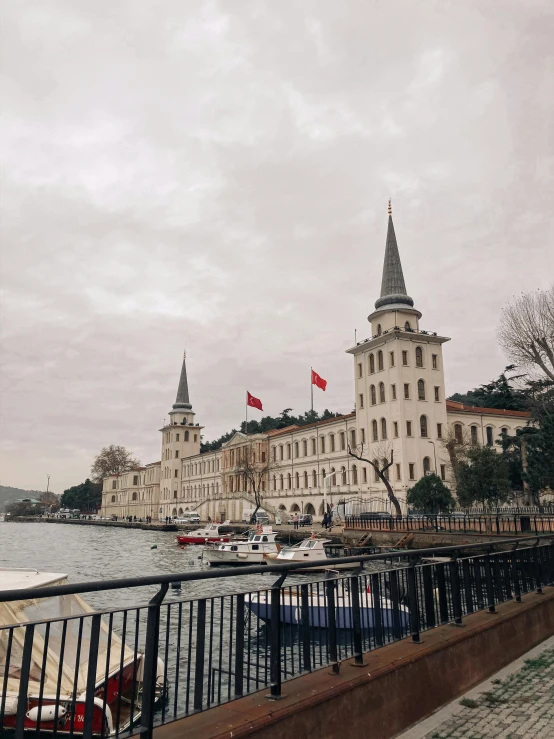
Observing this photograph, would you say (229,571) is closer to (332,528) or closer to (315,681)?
(315,681)

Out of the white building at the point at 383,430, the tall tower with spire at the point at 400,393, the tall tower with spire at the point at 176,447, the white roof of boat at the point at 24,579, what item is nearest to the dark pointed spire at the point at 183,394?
the tall tower with spire at the point at 176,447

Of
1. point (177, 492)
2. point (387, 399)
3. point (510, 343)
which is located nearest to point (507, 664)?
point (510, 343)

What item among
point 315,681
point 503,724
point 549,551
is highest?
point 549,551

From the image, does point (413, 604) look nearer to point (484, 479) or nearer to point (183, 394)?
point (484, 479)

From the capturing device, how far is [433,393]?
65562 mm

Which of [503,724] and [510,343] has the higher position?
[510,343]

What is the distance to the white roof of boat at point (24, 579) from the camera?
10625 millimetres

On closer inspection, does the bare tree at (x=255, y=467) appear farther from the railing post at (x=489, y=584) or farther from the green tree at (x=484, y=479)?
the railing post at (x=489, y=584)

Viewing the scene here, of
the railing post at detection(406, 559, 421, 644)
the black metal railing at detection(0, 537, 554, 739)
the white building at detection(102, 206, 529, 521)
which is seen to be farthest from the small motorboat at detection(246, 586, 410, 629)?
the white building at detection(102, 206, 529, 521)

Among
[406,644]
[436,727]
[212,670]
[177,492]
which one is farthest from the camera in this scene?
[177,492]

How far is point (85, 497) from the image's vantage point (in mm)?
179750

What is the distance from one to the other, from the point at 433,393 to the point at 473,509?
704 inches

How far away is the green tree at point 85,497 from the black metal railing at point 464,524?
5463 inches

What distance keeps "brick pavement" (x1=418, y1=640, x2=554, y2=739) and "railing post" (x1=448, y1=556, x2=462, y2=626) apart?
0.83m
